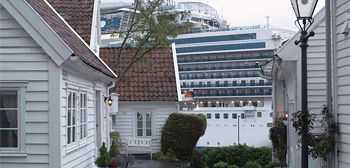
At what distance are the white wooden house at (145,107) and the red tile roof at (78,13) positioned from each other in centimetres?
839

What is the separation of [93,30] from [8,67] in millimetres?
6211

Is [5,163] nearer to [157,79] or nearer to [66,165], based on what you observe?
[66,165]

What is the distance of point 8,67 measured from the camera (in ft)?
27.0

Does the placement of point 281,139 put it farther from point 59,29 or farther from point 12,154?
point 12,154

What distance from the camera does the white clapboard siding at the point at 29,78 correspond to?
8.12 metres

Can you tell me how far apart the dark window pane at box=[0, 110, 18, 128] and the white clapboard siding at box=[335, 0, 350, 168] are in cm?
534

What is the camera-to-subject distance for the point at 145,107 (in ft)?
77.6

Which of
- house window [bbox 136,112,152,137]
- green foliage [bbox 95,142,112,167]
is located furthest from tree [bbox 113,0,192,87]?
green foliage [bbox 95,142,112,167]

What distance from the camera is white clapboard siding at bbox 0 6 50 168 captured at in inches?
320

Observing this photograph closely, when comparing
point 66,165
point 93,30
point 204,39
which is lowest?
point 66,165

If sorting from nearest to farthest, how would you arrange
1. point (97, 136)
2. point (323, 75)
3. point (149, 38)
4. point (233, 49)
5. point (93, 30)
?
point (323, 75) < point (97, 136) < point (93, 30) < point (149, 38) < point (233, 49)

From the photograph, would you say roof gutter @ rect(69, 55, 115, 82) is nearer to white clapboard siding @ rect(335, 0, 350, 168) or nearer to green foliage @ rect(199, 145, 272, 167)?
white clapboard siding @ rect(335, 0, 350, 168)

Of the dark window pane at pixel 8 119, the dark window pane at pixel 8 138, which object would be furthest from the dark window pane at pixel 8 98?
the dark window pane at pixel 8 138

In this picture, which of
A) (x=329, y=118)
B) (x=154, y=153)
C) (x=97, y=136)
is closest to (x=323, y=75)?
(x=329, y=118)
